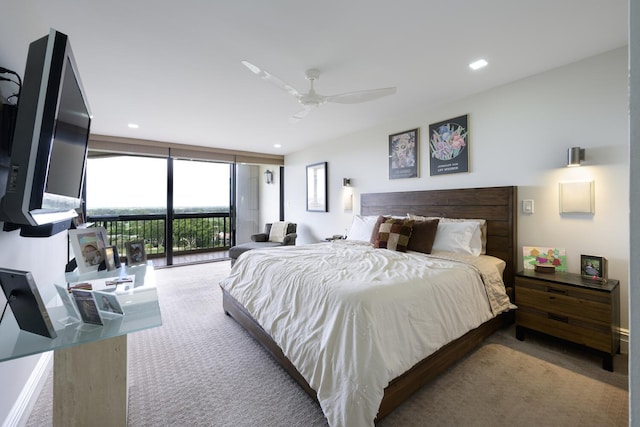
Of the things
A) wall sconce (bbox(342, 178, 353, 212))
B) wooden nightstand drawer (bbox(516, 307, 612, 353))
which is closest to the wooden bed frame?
wooden nightstand drawer (bbox(516, 307, 612, 353))

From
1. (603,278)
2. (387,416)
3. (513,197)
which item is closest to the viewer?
(387,416)

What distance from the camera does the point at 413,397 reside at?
5.75 feet

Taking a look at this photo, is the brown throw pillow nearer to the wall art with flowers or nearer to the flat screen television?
the wall art with flowers

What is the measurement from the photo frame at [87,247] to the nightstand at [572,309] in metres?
3.42

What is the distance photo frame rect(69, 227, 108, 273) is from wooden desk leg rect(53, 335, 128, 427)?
80 cm

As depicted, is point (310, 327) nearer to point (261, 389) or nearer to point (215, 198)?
point (261, 389)

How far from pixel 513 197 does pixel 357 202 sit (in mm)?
2276

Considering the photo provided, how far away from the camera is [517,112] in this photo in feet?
9.23

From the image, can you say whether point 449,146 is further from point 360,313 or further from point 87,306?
point 87,306

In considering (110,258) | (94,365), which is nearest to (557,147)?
(94,365)

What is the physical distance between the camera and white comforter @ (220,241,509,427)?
138 cm

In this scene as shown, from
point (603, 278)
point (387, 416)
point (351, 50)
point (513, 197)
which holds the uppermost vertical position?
point (351, 50)

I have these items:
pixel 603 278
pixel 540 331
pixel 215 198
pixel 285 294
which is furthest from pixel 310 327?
pixel 215 198

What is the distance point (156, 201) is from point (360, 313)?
17.6 ft
